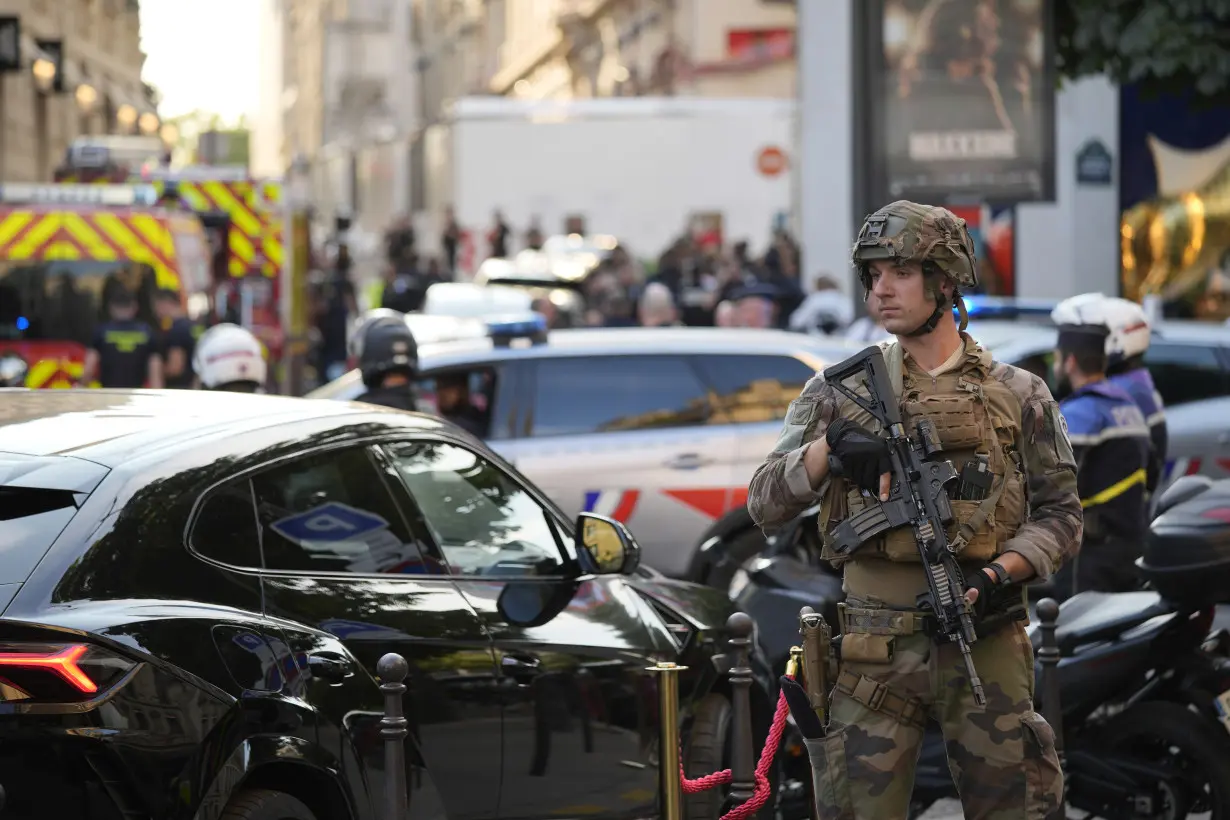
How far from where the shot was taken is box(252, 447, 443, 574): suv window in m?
4.86

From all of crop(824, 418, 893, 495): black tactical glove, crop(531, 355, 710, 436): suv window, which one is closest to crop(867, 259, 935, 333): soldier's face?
crop(824, 418, 893, 495): black tactical glove

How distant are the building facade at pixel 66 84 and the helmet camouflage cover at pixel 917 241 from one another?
645 inches

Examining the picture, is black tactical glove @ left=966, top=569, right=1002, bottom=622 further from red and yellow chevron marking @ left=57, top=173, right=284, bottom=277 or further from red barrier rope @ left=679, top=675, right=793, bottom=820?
red and yellow chevron marking @ left=57, top=173, right=284, bottom=277

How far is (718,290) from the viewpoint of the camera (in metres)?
21.9

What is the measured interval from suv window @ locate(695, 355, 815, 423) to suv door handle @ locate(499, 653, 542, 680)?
5.38 m

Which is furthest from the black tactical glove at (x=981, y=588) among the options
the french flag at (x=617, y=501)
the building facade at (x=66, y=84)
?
the building facade at (x=66, y=84)

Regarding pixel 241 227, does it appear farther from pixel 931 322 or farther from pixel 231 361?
pixel 931 322

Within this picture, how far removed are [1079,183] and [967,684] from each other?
17.1 m

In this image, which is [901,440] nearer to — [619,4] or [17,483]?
[17,483]

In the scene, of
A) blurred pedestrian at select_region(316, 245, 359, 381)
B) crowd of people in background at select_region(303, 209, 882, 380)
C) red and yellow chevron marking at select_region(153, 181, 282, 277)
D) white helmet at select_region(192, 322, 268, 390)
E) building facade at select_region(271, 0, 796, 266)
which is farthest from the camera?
building facade at select_region(271, 0, 796, 266)

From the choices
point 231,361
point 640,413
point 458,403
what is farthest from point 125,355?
point 231,361

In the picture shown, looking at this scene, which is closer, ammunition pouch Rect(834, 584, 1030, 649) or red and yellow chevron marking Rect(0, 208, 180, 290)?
ammunition pouch Rect(834, 584, 1030, 649)

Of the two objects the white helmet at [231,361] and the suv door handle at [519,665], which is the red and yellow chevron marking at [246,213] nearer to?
the white helmet at [231,361]

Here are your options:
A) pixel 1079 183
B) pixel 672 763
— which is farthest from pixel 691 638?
pixel 1079 183
